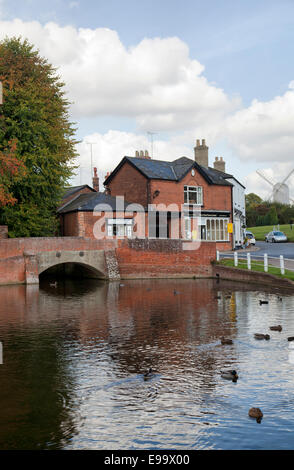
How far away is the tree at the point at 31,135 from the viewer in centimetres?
3675

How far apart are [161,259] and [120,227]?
6.31 metres

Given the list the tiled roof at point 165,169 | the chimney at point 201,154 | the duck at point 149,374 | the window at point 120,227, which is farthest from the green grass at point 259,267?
the chimney at point 201,154

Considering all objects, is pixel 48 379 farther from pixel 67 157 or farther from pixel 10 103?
pixel 67 157

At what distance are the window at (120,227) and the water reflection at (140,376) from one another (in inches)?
761

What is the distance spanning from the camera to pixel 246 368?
41.5 feet

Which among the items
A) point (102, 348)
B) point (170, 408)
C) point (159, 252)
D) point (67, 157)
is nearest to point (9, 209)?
point (67, 157)

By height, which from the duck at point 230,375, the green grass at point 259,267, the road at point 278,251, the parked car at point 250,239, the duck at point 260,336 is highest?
the parked car at point 250,239

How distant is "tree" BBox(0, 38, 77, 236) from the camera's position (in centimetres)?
3675

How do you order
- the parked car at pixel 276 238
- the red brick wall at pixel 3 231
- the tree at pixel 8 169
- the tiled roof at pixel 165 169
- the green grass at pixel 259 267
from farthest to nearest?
the parked car at pixel 276 238, the tiled roof at pixel 165 169, the red brick wall at pixel 3 231, the green grass at pixel 259 267, the tree at pixel 8 169

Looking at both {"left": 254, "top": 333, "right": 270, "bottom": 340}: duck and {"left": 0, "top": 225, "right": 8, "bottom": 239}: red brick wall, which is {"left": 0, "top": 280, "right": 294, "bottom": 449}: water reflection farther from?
{"left": 0, "top": 225, "right": 8, "bottom": 239}: red brick wall

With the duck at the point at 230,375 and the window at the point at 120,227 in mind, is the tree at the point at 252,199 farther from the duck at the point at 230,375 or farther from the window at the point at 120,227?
the duck at the point at 230,375

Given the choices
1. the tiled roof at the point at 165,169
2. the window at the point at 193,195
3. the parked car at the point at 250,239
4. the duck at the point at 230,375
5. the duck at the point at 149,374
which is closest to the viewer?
the duck at the point at 230,375

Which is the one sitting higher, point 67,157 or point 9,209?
point 67,157

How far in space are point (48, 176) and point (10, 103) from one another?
6.36 m
